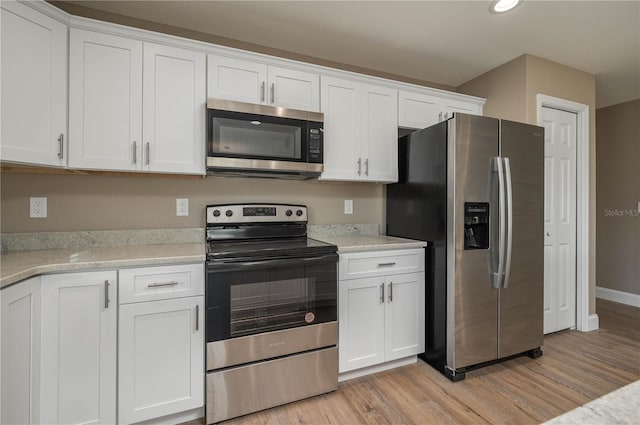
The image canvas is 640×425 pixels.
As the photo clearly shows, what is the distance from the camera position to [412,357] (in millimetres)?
2318

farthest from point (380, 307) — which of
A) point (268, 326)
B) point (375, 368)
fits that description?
point (268, 326)

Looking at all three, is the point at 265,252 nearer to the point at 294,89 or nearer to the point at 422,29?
the point at 294,89

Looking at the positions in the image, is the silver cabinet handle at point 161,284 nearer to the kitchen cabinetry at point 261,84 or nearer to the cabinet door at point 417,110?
the kitchen cabinetry at point 261,84

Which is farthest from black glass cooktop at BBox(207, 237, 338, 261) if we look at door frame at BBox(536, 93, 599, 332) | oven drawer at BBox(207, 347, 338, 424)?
door frame at BBox(536, 93, 599, 332)

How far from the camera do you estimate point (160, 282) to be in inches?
62.3

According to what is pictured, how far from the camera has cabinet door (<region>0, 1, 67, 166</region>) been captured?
144 cm

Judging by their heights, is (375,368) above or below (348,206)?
below

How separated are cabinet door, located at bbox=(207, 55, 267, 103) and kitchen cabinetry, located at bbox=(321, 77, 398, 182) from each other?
476 millimetres

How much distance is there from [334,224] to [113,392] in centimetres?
182

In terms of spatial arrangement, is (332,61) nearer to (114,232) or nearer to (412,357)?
(114,232)

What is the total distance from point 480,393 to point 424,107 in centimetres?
220

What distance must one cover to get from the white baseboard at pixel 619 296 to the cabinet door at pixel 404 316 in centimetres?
337

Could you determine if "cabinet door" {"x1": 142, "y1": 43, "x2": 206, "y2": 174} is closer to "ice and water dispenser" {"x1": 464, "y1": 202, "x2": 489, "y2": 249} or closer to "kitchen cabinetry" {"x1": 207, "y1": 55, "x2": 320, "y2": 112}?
"kitchen cabinetry" {"x1": 207, "y1": 55, "x2": 320, "y2": 112}

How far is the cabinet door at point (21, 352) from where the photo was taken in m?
1.21
